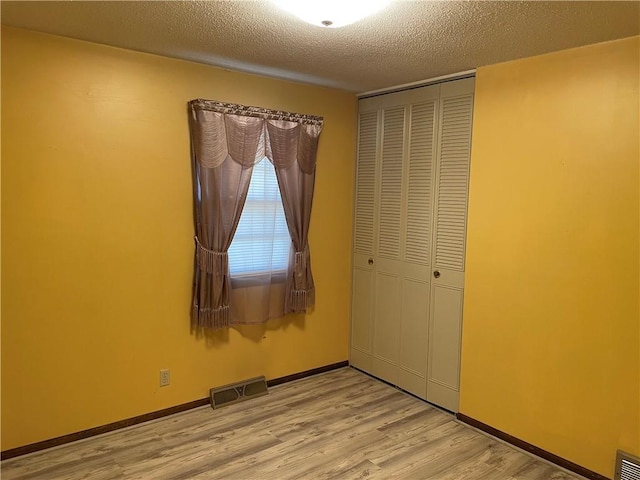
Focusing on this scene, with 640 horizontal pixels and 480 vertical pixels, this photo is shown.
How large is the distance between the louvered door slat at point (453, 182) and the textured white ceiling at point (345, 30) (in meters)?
0.28

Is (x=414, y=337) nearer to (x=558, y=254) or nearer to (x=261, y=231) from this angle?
(x=558, y=254)

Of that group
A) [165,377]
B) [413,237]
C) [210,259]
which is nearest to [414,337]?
[413,237]

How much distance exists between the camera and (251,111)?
10.8 feet

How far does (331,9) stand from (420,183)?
1750 mm

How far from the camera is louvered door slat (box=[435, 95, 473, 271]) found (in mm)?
3174

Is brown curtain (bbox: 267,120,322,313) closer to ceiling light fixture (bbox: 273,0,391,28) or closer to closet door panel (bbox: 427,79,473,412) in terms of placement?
closet door panel (bbox: 427,79,473,412)

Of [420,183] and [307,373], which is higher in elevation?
[420,183]

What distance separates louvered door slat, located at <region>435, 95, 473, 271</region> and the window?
3.86 ft

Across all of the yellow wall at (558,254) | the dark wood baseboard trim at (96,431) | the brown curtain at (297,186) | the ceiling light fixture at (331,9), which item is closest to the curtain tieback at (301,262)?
the brown curtain at (297,186)

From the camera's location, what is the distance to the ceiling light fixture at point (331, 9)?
192 cm

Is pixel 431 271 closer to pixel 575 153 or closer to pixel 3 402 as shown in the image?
pixel 575 153

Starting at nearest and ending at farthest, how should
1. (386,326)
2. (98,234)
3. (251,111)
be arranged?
(98,234), (251,111), (386,326)

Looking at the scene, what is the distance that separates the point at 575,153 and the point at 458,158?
78 centimetres

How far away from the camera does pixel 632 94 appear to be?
2.37 metres
